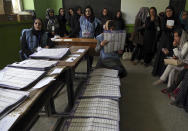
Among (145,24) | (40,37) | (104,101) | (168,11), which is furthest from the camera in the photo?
(145,24)

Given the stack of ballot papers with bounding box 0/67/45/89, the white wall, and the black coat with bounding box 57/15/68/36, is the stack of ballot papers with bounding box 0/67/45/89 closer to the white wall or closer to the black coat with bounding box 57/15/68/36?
the black coat with bounding box 57/15/68/36

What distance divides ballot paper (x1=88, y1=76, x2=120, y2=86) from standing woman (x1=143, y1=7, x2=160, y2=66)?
7.24 feet

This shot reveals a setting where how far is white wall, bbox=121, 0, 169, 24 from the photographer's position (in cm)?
495

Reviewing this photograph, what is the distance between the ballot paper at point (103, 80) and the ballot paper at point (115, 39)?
53 cm

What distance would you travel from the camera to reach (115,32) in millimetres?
2197

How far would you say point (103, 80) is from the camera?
1941 mm

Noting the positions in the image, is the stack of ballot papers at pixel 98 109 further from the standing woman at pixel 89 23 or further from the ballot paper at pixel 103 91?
the standing woman at pixel 89 23

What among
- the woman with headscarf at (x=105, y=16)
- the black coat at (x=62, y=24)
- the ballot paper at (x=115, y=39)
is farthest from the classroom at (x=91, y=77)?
the woman with headscarf at (x=105, y=16)

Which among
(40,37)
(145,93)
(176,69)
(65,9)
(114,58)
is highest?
(65,9)

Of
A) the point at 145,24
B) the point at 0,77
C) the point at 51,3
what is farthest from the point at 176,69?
the point at 51,3

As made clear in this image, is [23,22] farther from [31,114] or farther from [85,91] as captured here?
[31,114]

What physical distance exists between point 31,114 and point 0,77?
14.1 inches

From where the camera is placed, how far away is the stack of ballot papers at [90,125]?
117 cm

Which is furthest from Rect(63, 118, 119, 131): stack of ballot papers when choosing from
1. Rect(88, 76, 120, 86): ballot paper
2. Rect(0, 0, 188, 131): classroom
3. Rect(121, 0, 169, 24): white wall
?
Rect(121, 0, 169, 24): white wall
